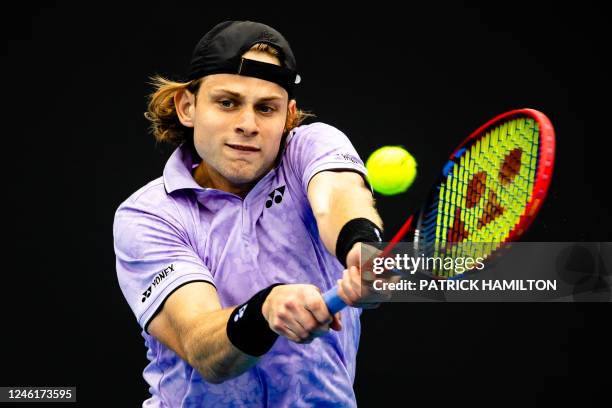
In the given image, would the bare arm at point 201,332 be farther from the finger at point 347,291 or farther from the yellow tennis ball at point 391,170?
the yellow tennis ball at point 391,170

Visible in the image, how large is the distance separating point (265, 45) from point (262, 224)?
507 millimetres

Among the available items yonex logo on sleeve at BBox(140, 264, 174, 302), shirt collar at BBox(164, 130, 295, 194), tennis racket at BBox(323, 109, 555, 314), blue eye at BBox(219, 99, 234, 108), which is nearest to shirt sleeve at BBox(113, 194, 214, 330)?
yonex logo on sleeve at BBox(140, 264, 174, 302)

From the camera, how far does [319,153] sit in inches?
95.8

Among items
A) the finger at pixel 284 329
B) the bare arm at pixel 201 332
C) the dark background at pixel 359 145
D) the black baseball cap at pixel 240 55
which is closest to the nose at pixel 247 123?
the black baseball cap at pixel 240 55

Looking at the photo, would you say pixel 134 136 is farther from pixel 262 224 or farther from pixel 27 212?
pixel 262 224

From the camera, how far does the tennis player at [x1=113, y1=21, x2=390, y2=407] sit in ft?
7.85

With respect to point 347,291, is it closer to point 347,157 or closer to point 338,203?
point 338,203

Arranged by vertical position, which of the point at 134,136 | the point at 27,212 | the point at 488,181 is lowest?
the point at 488,181

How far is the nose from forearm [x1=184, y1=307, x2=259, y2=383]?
1.73ft

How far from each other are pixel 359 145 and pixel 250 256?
206cm

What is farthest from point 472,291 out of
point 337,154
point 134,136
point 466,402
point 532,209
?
point 532,209

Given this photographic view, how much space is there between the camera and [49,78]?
4.42 metres

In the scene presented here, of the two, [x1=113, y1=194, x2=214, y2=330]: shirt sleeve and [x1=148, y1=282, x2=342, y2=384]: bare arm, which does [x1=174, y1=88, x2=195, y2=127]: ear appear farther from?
[x1=148, y1=282, x2=342, y2=384]: bare arm

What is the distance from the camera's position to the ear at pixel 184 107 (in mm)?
2728
